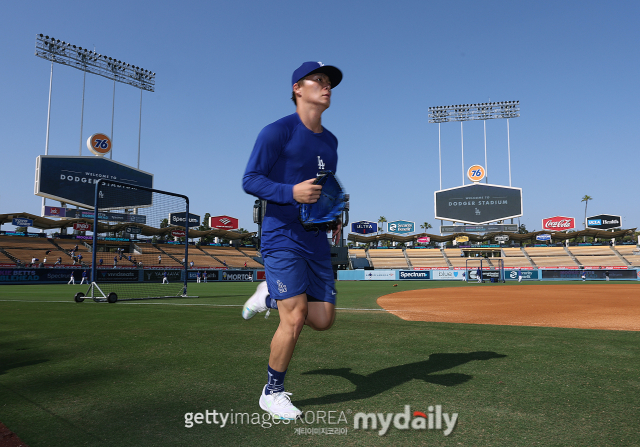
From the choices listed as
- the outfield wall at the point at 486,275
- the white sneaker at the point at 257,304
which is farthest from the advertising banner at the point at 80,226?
the white sneaker at the point at 257,304

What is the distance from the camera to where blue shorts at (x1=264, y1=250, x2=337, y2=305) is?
9.12 feet

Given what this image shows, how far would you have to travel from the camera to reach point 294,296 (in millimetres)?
2779

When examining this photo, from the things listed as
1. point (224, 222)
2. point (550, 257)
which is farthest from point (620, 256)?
point (224, 222)

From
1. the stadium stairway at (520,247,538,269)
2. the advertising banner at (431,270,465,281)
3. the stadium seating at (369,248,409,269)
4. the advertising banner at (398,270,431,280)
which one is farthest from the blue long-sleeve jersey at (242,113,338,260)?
the stadium seating at (369,248,409,269)

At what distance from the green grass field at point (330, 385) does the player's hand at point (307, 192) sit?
1414mm

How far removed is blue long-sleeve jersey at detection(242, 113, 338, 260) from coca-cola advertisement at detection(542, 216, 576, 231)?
7106 centimetres

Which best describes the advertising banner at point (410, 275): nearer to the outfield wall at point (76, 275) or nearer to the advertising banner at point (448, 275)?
the advertising banner at point (448, 275)

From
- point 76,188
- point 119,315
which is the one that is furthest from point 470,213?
point 119,315

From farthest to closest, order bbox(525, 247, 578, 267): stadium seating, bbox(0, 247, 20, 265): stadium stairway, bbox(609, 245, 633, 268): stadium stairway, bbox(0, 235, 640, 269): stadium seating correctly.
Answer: bbox(525, 247, 578, 267): stadium seating
bbox(609, 245, 633, 268): stadium stairway
bbox(0, 235, 640, 269): stadium seating
bbox(0, 247, 20, 265): stadium stairway

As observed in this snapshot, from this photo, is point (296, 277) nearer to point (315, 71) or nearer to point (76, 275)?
point (315, 71)

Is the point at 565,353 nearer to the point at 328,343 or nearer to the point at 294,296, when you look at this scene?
the point at 328,343

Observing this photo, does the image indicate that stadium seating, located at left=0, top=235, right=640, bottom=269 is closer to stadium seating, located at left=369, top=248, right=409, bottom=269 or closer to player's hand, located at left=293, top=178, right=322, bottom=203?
stadium seating, located at left=369, top=248, right=409, bottom=269

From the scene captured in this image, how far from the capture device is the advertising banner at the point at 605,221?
212ft

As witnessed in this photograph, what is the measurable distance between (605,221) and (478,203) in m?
29.1
